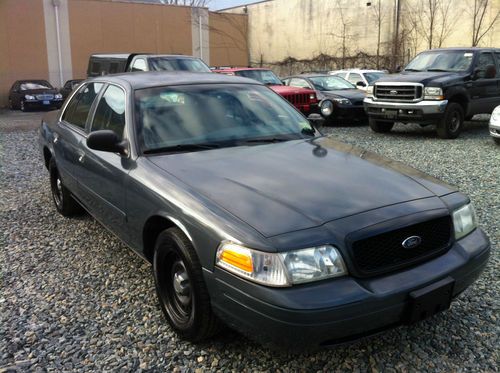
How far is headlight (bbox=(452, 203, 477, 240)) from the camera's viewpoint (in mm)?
2791

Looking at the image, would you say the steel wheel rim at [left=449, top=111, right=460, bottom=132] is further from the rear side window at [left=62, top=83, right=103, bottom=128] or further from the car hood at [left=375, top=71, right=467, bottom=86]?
the rear side window at [left=62, top=83, right=103, bottom=128]

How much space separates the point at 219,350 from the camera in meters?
2.76

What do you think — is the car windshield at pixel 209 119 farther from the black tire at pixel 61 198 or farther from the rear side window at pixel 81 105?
the black tire at pixel 61 198

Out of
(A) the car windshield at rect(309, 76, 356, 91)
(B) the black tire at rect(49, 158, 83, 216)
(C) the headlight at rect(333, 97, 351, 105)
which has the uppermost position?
(A) the car windshield at rect(309, 76, 356, 91)

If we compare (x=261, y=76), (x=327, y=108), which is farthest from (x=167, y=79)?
(x=261, y=76)

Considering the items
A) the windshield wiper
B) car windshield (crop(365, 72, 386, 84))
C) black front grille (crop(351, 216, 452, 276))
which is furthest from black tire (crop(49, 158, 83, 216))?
car windshield (crop(365, 72, 386, 84))

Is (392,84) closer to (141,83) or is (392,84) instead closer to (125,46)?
(141,83)

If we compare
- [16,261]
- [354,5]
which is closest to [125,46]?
[354,5]

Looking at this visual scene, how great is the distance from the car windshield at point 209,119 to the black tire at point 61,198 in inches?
74.3

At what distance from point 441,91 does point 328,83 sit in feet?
15.3

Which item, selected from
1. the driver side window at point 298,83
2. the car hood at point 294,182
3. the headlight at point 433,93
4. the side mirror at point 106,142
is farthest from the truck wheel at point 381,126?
the side mirror at point 106,142

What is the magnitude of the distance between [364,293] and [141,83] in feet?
8.14

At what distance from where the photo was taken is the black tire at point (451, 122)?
9.99 meters

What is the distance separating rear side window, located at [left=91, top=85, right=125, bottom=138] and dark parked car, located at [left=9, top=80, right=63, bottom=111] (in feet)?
60.4
